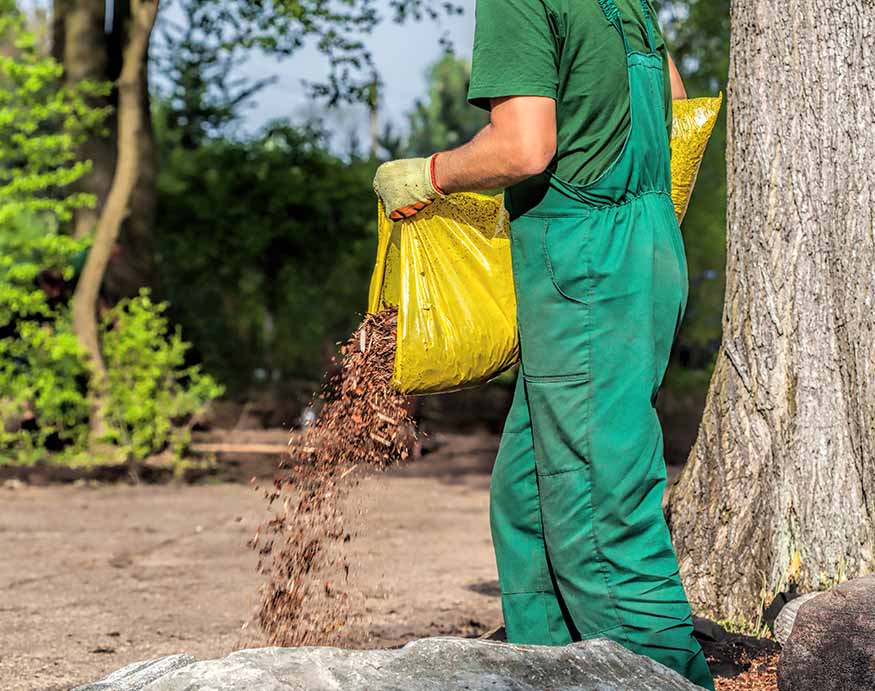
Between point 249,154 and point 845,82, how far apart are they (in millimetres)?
14005

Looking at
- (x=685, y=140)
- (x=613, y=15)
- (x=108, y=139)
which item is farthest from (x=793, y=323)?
(x=108, y=139)

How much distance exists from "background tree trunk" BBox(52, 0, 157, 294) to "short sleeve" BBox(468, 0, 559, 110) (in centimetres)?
883

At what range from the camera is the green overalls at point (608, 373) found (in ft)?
9.03

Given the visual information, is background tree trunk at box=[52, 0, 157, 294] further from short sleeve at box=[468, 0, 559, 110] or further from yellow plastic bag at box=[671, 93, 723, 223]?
short sleeve at box=[468, 0, 559, 110]

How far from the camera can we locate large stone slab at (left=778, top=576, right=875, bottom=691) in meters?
2.91

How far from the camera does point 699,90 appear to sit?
16.2 meters

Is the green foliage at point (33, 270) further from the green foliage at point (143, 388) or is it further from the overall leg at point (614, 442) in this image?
the overall leg at point (614, 442)

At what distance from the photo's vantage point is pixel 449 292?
A: 289cm

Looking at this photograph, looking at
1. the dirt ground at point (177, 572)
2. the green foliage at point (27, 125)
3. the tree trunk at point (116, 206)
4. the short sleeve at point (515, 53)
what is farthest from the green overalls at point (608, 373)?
the tree trunk at point (116, 206)

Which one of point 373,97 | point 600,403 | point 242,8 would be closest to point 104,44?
point 242,8

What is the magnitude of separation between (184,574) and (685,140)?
12.3ft

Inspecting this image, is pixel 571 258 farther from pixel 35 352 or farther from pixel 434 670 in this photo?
pixel 35 352

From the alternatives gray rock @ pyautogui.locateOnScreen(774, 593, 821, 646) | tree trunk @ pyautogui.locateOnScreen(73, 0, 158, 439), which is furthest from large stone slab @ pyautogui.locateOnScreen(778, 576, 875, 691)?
tree trunk @ pyautogui.locateOnScreen(73, 0, 158, 439)

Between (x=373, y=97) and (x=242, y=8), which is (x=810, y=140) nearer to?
(x=373, y=97)
